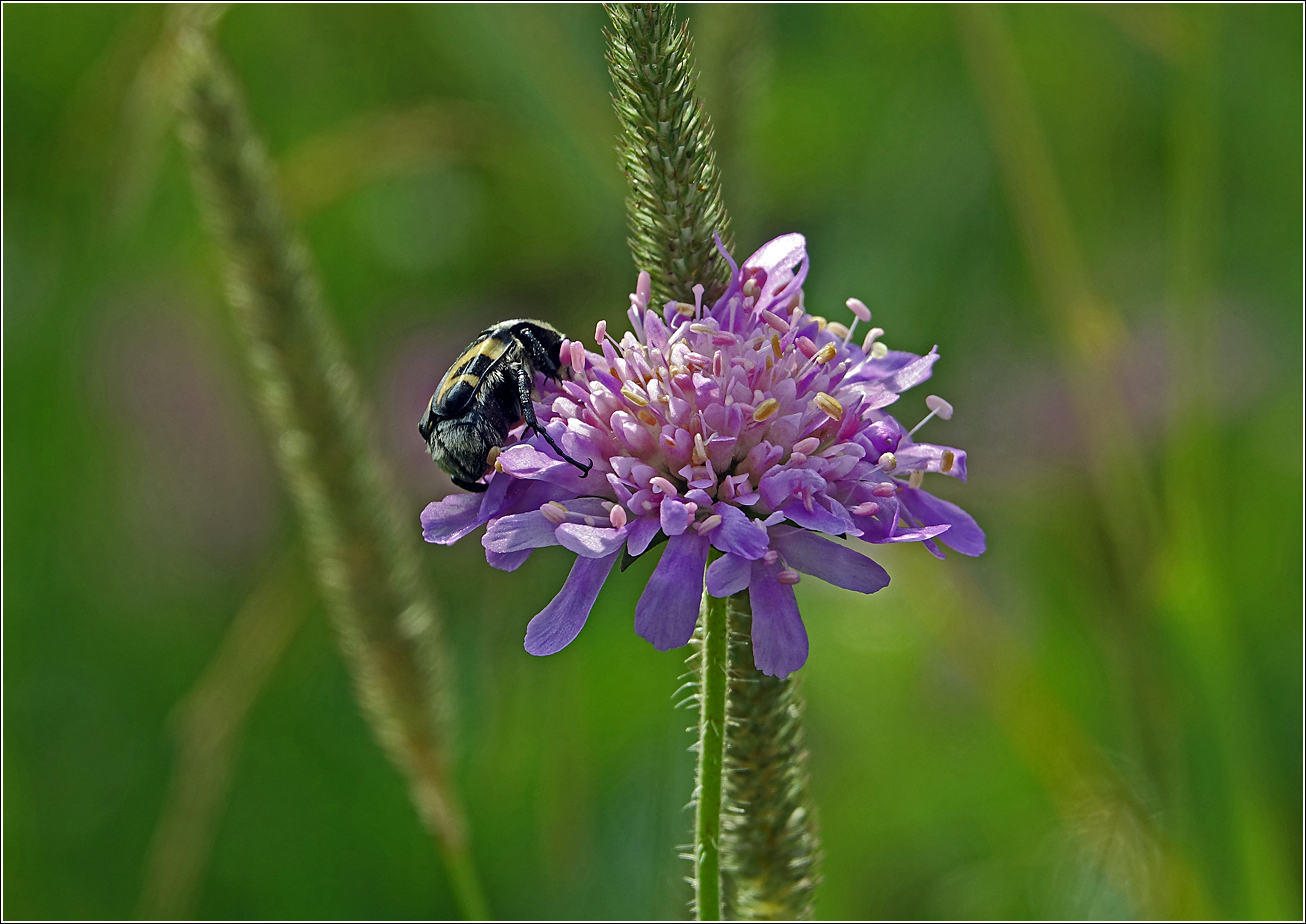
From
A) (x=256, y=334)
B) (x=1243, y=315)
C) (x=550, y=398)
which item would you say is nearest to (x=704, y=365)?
(x=550, y=398)

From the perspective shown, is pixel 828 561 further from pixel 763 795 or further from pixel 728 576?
pixel 763 795

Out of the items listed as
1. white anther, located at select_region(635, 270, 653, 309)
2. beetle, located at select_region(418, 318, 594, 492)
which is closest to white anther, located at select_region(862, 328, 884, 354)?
white anther, located at select_region(635, 270, 653, 309)

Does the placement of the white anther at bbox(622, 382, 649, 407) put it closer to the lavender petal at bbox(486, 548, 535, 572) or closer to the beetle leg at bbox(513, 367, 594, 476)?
the beetle leg at bbox(513, 367, 594, 476)

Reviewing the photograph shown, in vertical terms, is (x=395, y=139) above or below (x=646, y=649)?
above

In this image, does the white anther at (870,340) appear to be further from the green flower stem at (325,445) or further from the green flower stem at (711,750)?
the green flower stem at (325,445)

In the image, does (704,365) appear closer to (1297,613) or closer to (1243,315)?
(1297,613)

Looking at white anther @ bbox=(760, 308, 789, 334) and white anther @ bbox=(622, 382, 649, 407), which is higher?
white anther @ bbox=(760, 308, 789, 334)

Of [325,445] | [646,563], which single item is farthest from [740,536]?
[646,563]
